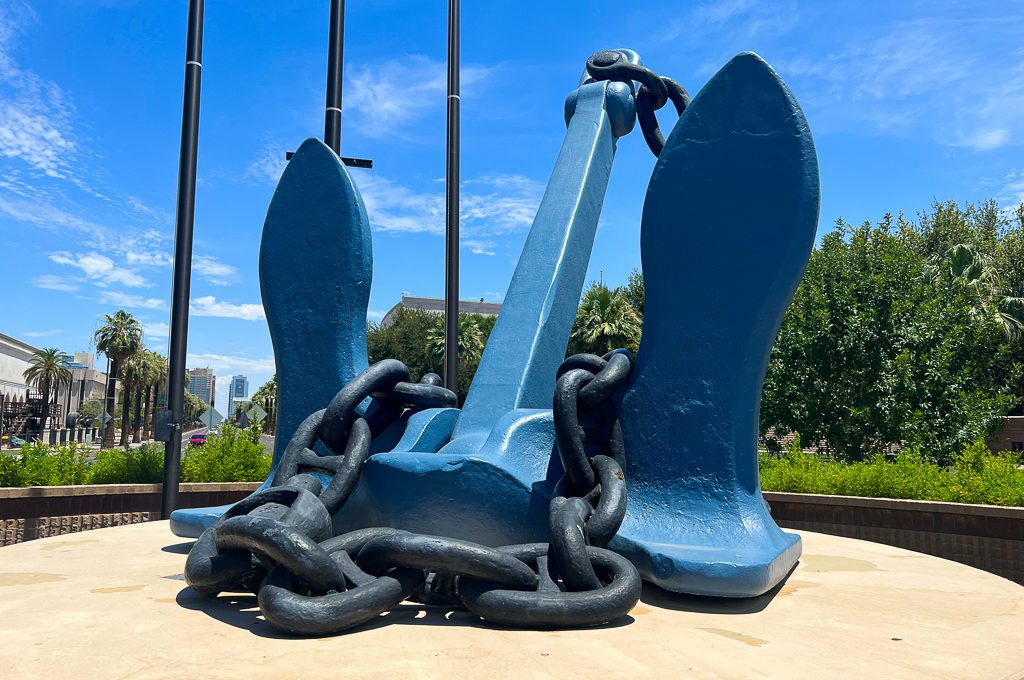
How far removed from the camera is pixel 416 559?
2.81m

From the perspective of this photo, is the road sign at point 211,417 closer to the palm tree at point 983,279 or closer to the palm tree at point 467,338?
the palm tree at point 983,279

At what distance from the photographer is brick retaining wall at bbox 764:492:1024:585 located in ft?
22.1

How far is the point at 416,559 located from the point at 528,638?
466mm

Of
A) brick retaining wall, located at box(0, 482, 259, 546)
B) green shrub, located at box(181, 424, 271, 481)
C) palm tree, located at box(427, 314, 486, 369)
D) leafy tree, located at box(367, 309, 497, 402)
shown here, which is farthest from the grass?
palm tree, located at box(427, 314, 486, 369)

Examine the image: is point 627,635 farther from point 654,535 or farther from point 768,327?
point 768,327

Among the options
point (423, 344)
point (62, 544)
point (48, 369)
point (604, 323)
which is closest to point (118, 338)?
point (48, 369)

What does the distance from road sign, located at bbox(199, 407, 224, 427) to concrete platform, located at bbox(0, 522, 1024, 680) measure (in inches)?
365

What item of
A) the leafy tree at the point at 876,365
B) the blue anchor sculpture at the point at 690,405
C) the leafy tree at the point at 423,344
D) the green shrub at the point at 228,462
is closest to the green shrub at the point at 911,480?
the leafy tree at the point at 876,365

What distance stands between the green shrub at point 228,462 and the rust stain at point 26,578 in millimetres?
4841

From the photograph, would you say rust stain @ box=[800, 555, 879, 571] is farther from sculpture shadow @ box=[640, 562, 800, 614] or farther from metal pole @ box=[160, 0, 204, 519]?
metal pole @ box=[160, 0, 204, 519]

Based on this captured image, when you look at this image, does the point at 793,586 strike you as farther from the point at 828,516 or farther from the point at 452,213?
the point at 452,213

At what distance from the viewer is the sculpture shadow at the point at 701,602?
3.26 metres

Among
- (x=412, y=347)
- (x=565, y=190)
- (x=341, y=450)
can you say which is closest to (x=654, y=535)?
(x=341, y=450)

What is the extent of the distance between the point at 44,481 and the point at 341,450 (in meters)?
5.86
